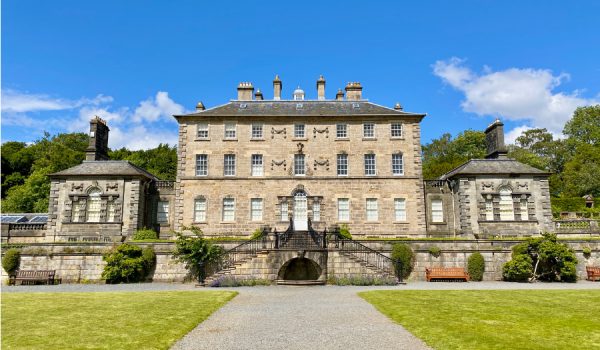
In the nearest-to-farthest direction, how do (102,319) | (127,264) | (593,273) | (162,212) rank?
(102,319) → (127,264) → (593,273) → (162,212)

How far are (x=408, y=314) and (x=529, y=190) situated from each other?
20889 millimetres

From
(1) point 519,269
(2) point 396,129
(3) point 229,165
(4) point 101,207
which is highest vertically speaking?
(2) point 396,129

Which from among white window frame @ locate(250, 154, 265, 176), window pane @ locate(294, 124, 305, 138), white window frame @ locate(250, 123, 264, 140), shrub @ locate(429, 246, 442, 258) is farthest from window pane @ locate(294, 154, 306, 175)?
shrub @ locate(429, 246, 442, 258)

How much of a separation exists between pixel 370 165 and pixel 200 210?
1210 cm

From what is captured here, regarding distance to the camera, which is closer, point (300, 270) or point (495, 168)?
point (300, 270)

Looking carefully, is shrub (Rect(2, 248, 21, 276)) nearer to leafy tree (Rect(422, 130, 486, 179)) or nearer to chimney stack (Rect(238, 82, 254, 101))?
chimney stack (Rect(238, 82, 254, 101))

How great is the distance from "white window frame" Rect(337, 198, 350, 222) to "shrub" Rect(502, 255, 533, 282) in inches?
412

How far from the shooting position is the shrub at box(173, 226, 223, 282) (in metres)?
20.3

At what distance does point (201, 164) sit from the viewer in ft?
95.1

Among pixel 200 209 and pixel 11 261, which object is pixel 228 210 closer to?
pixel 200 209

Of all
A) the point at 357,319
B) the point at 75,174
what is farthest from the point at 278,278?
the point at 75,174

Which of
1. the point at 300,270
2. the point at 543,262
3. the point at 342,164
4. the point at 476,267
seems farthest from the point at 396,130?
the point at 300,270

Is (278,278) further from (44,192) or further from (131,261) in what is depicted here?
(44,192)

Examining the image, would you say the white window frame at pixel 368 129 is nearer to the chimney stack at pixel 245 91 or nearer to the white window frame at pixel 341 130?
the white window frame at pixel 341 130
